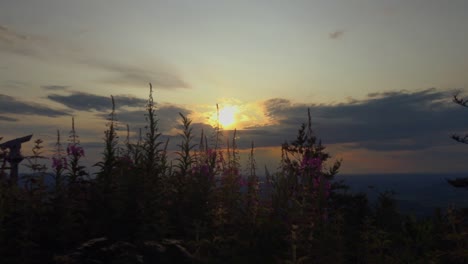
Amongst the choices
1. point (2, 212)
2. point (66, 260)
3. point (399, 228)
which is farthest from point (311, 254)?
point (399, 228)

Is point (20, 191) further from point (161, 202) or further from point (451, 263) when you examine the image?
point (451, 263)

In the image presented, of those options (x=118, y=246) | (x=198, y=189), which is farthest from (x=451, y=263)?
(x=118, y=246)

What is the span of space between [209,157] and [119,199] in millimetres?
3736

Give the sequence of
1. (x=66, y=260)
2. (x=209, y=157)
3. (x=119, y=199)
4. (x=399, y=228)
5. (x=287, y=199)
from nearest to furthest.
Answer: (x=66, y=260), (x=119, y=199), (x=287, y=199), (x=209, y=157), (x=399, y=228)

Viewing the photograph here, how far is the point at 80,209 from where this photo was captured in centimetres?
672

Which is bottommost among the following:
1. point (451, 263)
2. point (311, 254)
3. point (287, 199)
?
point (451, 263)

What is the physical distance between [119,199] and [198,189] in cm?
163

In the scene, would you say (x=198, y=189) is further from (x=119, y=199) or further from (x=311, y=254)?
(x=311, y=254)

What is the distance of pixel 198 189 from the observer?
780 cm

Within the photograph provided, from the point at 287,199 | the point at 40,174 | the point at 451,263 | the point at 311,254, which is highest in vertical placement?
the point at 40,174

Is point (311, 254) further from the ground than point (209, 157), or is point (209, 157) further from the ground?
point (209, 157)

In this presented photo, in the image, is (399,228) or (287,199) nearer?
(287,199)

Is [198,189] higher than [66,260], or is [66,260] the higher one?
[198,189]

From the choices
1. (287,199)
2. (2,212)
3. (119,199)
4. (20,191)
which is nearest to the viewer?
(2,212)
